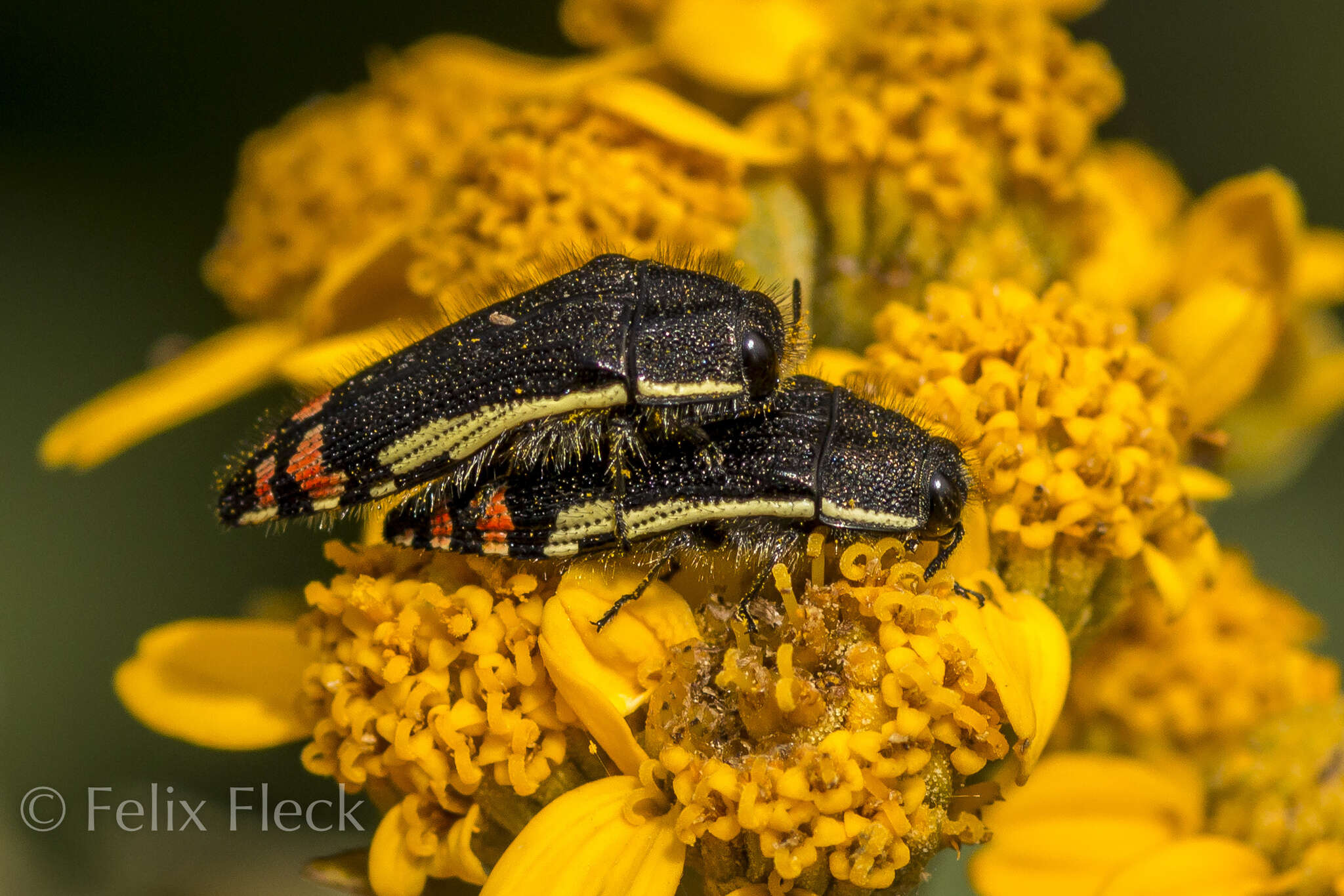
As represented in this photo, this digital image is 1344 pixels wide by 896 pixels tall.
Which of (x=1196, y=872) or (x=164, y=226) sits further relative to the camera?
(x=164, y=226)

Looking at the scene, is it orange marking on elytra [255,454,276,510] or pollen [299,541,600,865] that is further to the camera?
orange marking on elytra [255,454,276,510]

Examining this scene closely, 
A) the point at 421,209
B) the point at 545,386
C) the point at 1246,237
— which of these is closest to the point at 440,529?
the point at 545,386

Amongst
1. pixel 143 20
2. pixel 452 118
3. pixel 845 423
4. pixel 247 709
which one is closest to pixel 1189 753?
pixel 845 423

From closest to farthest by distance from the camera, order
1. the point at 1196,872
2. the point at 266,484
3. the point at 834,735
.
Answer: the point at 834,735
the point at 266,484
the point at 1196,872

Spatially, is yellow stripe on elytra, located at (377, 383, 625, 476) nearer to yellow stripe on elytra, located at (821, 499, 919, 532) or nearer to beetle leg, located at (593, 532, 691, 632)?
beetle leg, located at (593, 532, 691, 632)

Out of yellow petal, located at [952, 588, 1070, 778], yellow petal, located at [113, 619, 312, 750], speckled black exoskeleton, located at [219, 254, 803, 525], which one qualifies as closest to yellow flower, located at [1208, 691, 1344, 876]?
yellow petal, located at [952, 588, 1070, 778]

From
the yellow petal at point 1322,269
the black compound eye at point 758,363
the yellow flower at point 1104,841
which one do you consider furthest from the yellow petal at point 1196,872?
the yellow petal at point 1322,269

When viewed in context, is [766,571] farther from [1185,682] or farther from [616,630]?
[1185,682]
